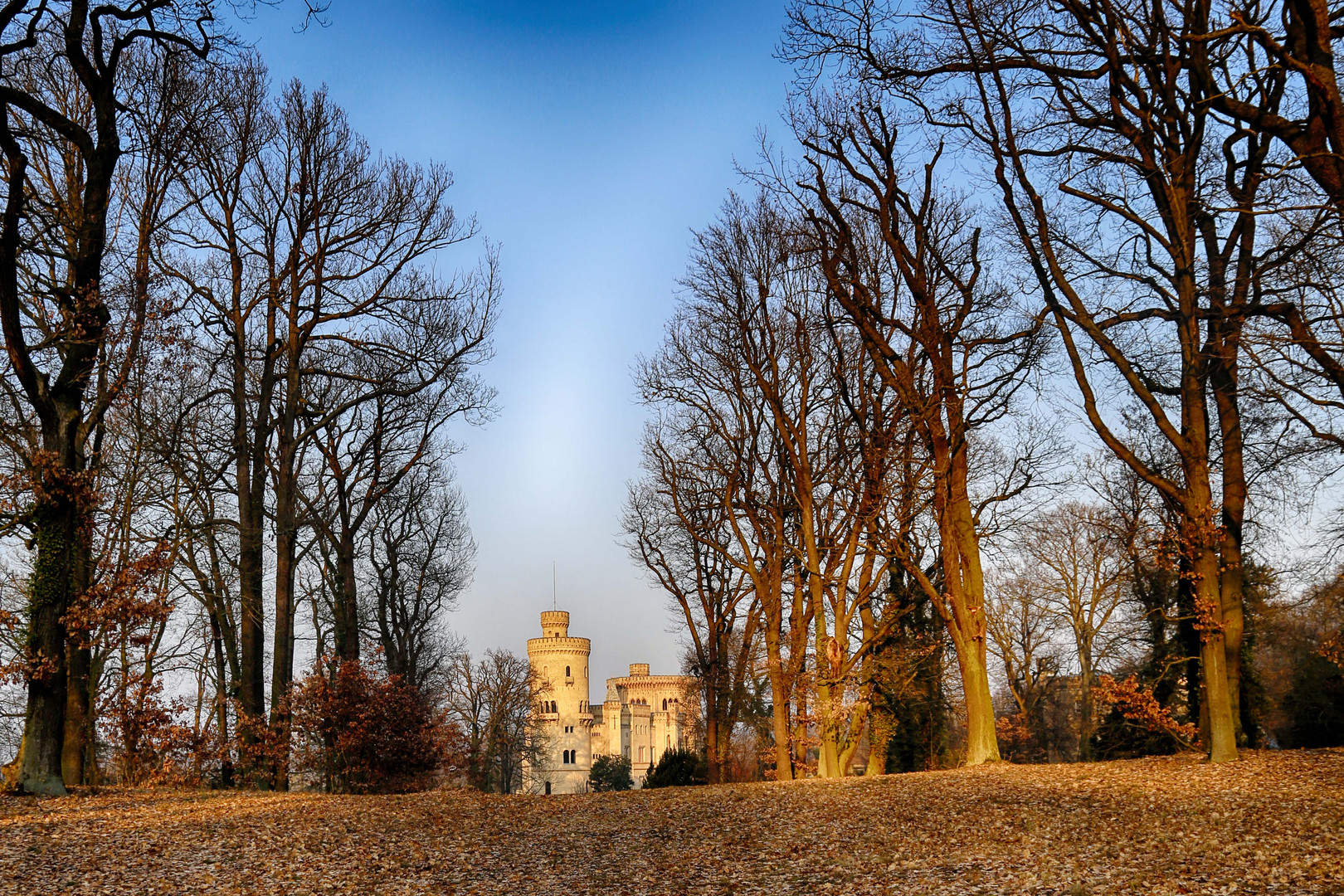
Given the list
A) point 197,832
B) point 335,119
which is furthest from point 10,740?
point 197,832

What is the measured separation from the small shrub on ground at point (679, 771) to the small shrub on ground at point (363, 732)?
1123 cm

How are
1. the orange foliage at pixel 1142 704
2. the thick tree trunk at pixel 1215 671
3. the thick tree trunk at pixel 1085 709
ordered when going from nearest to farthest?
the thick tree trunk at pixel 1215 671 < the orange foliage at pixel 1142 704 < the thick tree trunk at pixel 1085 709

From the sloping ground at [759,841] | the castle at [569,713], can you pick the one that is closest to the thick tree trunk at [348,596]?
the sloping ground at [759,841]

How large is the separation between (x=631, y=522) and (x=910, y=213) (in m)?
13.1

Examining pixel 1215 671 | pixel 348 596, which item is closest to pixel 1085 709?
pixel 1215 671

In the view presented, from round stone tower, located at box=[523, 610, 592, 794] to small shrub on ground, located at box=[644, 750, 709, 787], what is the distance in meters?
49.8

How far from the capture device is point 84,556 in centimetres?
1417

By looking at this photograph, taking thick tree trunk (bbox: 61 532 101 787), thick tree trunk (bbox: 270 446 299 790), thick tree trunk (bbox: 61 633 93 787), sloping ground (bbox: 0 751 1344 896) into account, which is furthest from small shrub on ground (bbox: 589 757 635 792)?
sloping ground (bbox: 0 751 1344 896)

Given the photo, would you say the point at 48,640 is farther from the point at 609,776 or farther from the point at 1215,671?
→ the point at 609,776

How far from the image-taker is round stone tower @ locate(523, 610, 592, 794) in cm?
7931

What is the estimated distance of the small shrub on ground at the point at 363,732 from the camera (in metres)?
17.9

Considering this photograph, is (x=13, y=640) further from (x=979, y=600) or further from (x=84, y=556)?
(x=979, y=600)

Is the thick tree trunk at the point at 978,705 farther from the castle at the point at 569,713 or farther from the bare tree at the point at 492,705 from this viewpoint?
the castle at the point at 569,713

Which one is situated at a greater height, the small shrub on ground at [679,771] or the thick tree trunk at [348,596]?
the thick tree trunk at [348,596]
